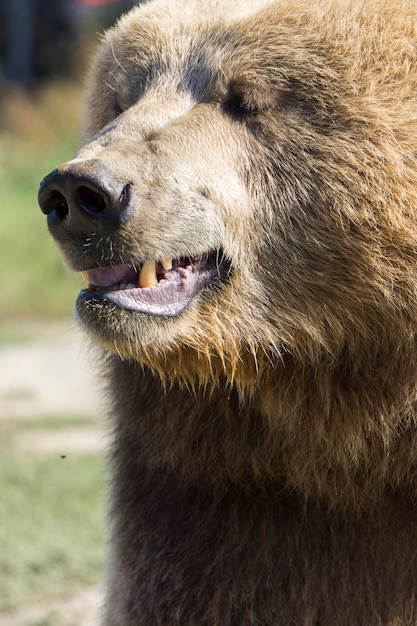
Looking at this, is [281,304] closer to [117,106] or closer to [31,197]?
[117,106]

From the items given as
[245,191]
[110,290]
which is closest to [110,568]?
[110,290]

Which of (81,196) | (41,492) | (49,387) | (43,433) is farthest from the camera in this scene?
(49,387)

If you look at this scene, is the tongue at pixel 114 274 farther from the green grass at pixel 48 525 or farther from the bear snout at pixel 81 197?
the green grass at pixel 48 525

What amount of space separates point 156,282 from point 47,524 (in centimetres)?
296

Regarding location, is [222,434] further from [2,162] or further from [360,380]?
[2,162]

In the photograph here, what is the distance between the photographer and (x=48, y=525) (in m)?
5.27

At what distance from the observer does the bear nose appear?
2463 mm

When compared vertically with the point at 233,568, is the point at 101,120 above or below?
above

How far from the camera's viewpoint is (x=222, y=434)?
2838 mm

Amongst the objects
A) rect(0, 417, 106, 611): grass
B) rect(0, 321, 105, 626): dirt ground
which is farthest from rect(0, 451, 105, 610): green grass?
rect(0, 321, 105, 626): dirt ground

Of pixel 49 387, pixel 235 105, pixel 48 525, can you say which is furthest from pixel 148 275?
pixel 49 387

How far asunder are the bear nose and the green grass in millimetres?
1900

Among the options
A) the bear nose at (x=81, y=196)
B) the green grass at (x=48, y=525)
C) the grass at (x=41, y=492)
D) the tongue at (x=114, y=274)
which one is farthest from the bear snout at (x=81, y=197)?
the green grass at (x=48, y=525)

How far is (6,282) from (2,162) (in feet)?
22.0
